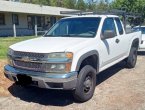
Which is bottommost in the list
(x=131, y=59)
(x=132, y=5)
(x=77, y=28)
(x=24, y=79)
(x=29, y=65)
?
(x=131, y=59)

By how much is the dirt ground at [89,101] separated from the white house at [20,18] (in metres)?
20.0

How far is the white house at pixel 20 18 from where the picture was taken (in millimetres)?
26934

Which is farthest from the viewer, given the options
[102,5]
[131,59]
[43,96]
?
[102,5]

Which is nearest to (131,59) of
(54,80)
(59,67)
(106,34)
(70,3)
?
(106,34)

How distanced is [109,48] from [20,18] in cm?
2580

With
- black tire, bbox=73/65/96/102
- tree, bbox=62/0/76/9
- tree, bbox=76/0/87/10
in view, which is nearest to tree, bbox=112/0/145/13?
black tire, bbox=73/65/96/102

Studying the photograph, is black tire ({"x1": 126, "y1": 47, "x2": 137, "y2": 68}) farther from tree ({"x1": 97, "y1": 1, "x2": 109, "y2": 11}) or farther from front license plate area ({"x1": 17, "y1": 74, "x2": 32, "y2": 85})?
tree ({"x1": 97, "y1": 1, "x2": 109, "y2": 11})

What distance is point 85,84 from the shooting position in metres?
5.52

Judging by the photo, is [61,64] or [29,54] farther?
[29,54]

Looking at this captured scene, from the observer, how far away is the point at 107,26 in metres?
6.78

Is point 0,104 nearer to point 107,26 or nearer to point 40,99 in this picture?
point 40,99

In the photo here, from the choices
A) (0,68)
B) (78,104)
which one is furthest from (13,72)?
(0,68)

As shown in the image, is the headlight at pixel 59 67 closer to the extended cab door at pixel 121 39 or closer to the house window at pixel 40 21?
the extended cab door at pixel 121 39

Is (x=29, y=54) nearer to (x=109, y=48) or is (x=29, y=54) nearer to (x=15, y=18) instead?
(x=109, y=48)
